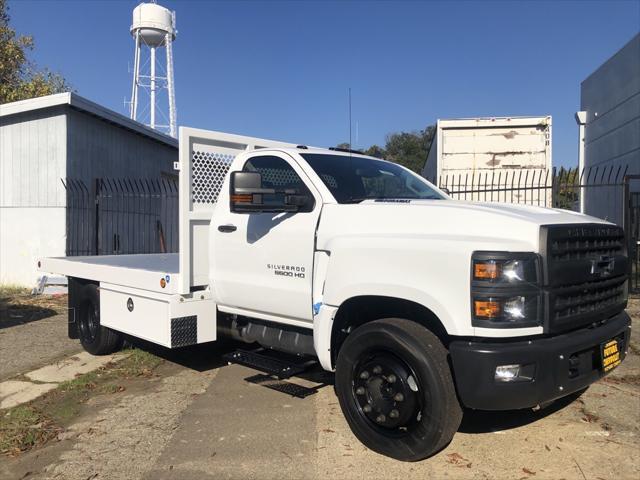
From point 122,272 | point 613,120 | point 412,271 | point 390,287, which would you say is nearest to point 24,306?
point 122,272

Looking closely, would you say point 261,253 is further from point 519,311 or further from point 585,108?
point 585,108

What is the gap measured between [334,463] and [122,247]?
38.9 feet

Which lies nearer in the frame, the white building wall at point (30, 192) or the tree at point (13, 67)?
the white building wall at point (30, 192)

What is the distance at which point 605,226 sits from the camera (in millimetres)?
3902

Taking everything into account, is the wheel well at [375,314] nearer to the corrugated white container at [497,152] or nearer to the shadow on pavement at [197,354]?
the shadow on pavement at [197,354]

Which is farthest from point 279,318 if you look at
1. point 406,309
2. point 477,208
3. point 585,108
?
point 585,108

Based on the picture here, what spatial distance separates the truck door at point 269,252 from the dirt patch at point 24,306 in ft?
17.7

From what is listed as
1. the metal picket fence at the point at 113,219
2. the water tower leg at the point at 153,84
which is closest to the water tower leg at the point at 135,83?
the water tower leg at the point at 153,84

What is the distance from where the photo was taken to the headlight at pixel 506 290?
3211mm

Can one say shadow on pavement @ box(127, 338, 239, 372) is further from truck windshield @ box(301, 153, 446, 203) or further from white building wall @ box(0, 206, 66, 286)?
white building wall @ box(0, 206, 66, 286)

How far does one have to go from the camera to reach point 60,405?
511cm

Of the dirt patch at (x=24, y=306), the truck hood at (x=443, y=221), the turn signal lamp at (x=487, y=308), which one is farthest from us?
the dirt patch at (x=24, y=306)

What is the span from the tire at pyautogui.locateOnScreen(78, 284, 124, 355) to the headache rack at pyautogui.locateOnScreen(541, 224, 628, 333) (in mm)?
5090

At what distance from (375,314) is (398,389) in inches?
23.4
